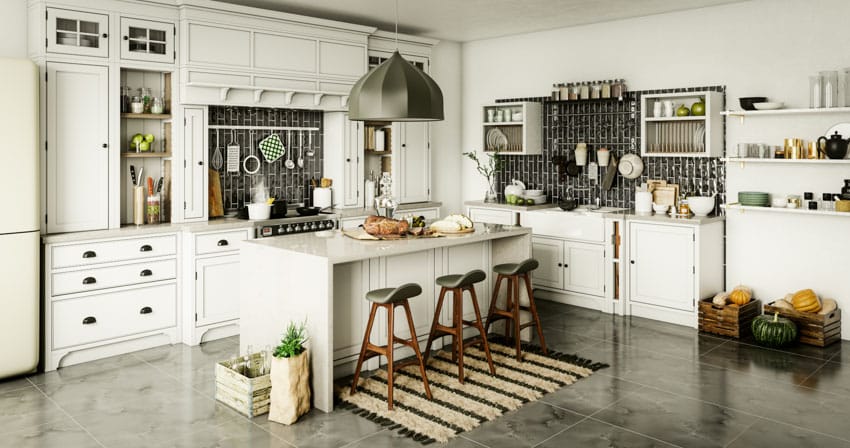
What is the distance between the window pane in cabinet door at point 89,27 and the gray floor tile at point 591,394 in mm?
4337

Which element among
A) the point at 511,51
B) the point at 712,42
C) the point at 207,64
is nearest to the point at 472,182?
the point at 511,51

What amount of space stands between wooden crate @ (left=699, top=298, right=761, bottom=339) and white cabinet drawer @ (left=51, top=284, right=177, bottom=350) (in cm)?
452

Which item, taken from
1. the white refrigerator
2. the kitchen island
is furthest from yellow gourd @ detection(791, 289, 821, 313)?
the white refrigerator

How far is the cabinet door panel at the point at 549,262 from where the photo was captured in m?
7.26

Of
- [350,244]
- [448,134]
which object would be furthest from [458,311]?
[448,134]

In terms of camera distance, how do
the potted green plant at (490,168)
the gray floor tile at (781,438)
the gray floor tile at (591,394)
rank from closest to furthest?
the gray floor tile at (781,438)
the gray floor tile at (591,394)
the potted green plant at (490,168)

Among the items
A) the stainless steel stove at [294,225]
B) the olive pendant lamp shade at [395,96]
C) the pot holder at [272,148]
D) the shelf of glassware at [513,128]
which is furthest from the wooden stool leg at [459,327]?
the shelf of glassware at [513,128]

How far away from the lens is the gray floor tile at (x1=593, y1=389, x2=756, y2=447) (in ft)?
12.6

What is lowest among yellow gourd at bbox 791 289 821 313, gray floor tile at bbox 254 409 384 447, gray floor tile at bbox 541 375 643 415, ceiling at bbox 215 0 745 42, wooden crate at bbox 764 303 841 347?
gray floor tile at bbox 254 409 384 447

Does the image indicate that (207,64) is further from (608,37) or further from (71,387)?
(608,37)

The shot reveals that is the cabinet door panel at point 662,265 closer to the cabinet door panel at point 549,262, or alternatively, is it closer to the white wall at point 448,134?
the cabinet door panel at point 549,262

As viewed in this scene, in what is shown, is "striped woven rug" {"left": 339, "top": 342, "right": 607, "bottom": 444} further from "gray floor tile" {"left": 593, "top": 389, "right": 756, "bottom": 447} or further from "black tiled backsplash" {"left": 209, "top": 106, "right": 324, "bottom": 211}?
"black tiled backsplash" {"left": 209, "top": 106, "right": 324, "bottom": 211}

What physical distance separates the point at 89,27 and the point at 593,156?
4.96 m

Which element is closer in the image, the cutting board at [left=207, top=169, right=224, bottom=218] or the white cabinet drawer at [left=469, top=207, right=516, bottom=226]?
the cutting board at [left=207, top=169, right=224, bottom=218]
